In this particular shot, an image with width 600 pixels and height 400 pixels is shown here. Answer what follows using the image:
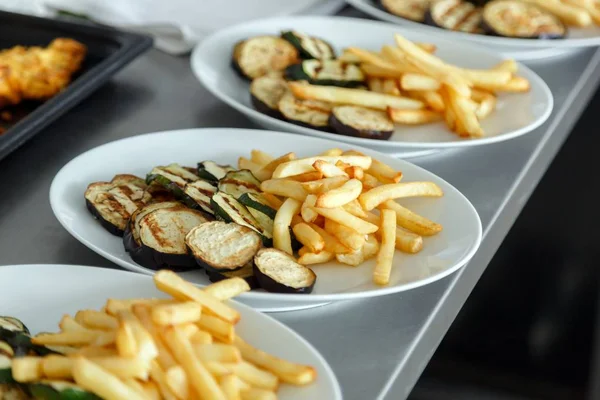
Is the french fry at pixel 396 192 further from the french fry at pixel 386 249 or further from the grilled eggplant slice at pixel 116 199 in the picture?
the grilled eggplant slice at pixel 116 199

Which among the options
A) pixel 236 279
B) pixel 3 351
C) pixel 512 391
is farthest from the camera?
pixel 512 391

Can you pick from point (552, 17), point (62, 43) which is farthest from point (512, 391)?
point (62, 43)

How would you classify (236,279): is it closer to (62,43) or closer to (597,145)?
(62,43)

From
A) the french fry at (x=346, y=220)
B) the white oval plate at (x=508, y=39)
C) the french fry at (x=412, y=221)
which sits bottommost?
the white oval plate at (x=508, y=39)

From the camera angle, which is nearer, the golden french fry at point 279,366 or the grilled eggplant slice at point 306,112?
the golden french fry at point 279,366

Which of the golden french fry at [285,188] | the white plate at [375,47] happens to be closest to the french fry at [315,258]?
the golden french fry at [285,188]

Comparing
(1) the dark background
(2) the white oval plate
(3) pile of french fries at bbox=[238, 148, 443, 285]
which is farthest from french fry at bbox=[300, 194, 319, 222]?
(1) the dark background

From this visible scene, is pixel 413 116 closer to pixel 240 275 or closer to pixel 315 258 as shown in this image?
pixel 315 258
